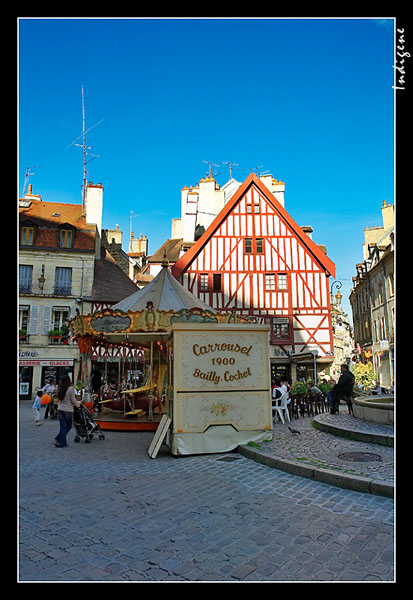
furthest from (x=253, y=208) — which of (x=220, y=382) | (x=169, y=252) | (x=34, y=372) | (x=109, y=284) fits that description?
(x=220, y=382)

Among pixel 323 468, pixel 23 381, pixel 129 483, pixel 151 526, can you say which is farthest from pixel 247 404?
pixel 23 381

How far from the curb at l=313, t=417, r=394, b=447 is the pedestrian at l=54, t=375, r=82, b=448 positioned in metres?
5.23

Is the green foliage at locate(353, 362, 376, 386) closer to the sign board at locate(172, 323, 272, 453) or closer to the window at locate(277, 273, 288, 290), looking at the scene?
the window at locate(277, 273, 288, 290)

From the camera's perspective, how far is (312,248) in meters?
22.9

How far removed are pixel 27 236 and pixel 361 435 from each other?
2350 centimetres

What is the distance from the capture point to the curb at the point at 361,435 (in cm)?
691

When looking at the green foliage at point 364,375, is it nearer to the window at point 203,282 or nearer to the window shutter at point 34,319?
the window at point 203,282

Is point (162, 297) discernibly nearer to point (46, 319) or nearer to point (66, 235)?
point (46, 319)

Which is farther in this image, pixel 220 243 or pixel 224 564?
pixel 220 243
